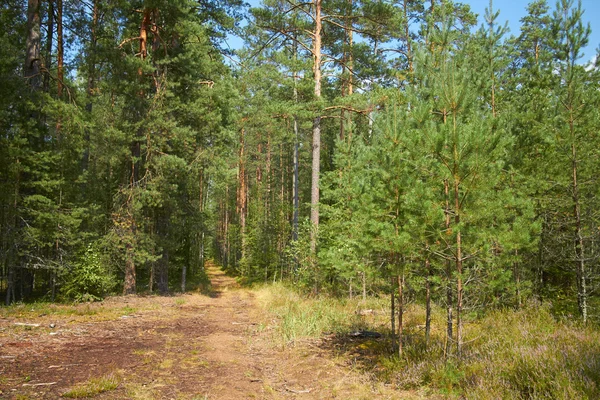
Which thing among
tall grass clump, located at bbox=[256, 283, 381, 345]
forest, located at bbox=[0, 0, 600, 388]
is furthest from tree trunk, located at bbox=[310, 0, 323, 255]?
tall grass clump, located at bbox=[256, 283, 381, 345]

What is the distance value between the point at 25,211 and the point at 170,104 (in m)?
6.14

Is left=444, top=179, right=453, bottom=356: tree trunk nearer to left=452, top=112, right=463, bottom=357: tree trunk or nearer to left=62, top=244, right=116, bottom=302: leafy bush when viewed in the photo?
left=452, top=112, right=463, bottom=357: tree trunk

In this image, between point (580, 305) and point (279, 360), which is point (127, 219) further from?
point (580, 305)

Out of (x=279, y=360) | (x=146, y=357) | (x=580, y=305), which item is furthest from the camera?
(x=580, y=305)

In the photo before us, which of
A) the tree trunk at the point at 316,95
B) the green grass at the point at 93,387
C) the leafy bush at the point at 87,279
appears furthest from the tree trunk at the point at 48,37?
the green grass at the point at 93,387

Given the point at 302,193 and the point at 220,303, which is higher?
the point at 302,193

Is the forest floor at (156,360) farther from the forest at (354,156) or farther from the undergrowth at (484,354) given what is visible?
the forest at (354,156)

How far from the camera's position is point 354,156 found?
11.9 metres

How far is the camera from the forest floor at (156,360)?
504 cm

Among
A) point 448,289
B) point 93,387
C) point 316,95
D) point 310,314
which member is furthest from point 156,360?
point 316,95

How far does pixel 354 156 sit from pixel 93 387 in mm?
9463

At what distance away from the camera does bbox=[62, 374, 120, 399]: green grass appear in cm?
459

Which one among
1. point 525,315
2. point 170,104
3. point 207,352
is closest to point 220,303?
point 207,352

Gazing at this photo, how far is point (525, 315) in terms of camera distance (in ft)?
27.1
